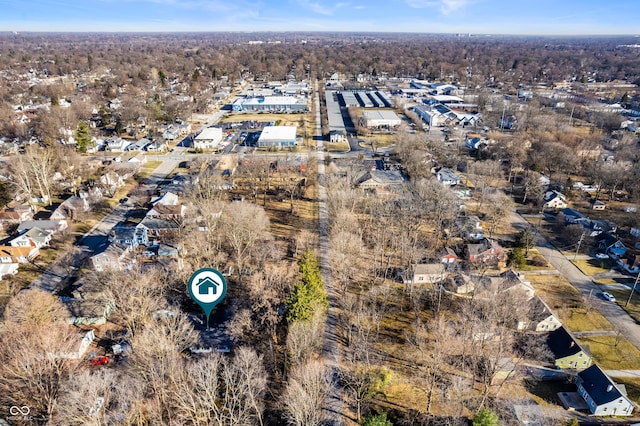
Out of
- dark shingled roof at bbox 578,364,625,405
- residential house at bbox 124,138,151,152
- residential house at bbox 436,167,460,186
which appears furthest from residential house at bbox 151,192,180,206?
dark shingled roof at bbox 578,364,625,405

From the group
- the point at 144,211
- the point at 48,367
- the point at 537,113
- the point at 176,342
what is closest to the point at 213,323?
the point at 176,342

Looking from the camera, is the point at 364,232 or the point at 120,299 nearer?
the point at 120,299

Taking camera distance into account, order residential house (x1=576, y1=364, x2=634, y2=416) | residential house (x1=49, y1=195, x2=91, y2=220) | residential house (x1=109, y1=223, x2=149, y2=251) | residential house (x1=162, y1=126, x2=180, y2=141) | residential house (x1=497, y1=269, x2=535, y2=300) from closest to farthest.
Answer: residential house (x1=576, y1=364, x2=634, y2=416) < residential house (x1=497, y1=269, x2=535, y2=300) < residential house (x1=109, y1=223, x2=149, y2=251) < residential house (x1=49, y1=195, x2=91, y2=220) < residential house (x1=162, y1=126, x2=180, y2=141)

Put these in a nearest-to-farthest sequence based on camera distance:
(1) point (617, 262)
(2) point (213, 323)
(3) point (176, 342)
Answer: (3) point (176, 342) → (2) point (213, 323) → (1) point (617, 262)

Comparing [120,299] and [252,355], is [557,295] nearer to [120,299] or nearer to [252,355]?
[252,355]

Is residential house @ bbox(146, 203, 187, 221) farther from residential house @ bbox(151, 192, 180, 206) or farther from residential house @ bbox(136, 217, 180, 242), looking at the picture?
residential house @ bbox(136, 217, 180, 242)

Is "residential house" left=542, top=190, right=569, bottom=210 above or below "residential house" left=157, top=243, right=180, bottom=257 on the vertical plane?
above
